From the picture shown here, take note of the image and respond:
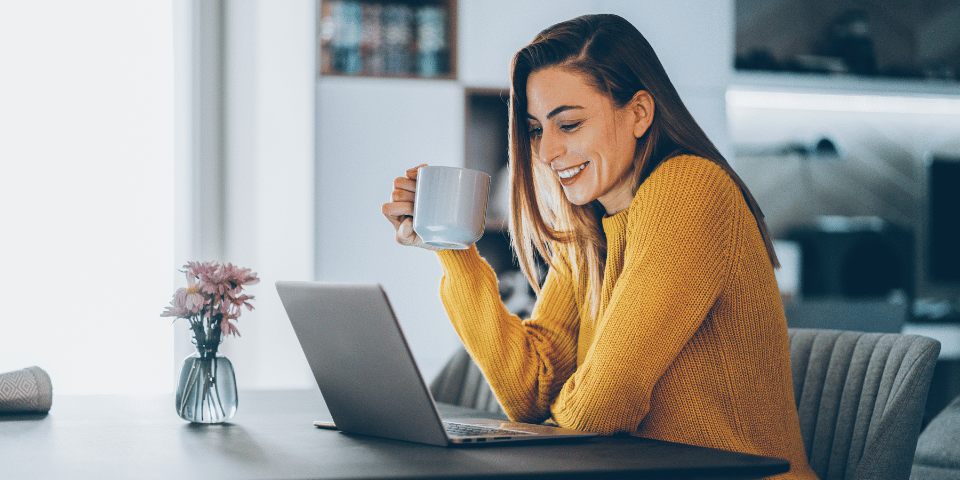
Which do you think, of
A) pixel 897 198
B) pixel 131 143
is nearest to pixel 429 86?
pixel 131 143

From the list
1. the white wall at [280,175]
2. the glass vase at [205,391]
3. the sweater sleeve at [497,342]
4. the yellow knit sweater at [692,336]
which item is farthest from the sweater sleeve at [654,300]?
the white wall at [280,175]

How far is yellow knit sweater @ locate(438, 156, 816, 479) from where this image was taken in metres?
1.00

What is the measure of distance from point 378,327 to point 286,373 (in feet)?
6.25

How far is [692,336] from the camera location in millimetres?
1072

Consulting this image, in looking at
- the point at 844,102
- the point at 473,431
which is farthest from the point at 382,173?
the point at 844,102

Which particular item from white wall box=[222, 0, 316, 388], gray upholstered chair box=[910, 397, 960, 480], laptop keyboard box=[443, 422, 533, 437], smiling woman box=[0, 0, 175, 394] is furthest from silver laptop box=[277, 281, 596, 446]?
smiling woman box=[0, 0, 175, 394]

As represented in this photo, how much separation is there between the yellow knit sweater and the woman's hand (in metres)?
0.32

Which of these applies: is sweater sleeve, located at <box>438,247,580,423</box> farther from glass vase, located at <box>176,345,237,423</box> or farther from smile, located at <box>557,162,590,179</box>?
glass vase, located at <box>176,345,237,423</box>

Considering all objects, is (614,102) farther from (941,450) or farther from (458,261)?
(941,450)

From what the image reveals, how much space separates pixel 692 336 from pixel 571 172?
33 centimetres

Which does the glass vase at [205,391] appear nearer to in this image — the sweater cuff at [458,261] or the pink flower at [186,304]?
the pink flower at [186,304]

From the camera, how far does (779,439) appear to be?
1.07 metres

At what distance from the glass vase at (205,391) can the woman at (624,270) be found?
0.32 m

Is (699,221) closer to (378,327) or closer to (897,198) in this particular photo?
(378,327)
